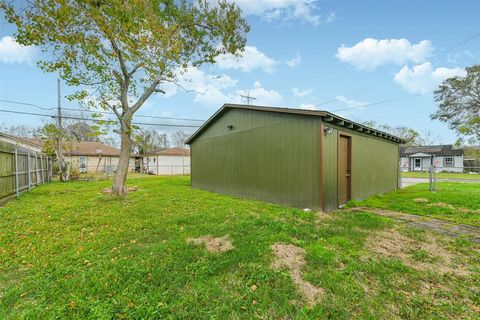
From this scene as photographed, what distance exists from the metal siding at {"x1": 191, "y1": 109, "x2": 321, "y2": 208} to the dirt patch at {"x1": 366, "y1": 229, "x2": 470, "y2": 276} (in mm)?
2088

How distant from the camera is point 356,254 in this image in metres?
3.11

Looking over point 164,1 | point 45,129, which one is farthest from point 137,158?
point 164,1

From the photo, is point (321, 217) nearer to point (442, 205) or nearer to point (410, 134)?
point (442, 205)

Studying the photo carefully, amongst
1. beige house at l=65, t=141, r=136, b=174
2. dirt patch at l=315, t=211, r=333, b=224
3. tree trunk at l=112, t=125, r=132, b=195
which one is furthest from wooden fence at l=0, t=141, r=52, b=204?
beige house at l=65, t=141, r=136, b=174

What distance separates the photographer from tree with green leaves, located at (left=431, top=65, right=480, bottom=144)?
2114 cm

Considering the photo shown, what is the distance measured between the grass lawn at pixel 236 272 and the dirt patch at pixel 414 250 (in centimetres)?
2

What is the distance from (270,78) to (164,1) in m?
8.74

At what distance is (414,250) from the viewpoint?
3.31 metres

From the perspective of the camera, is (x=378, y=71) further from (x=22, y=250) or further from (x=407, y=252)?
(x=22, y=250)

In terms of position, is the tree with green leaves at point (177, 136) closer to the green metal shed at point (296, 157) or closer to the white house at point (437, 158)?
the green metal shed at point (296, 157)

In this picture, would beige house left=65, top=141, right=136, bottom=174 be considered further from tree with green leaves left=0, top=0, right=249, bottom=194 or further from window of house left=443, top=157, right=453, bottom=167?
window of house left=443, top=157, right=453, bottom=167

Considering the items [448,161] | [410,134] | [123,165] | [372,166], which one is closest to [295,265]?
[372,166]

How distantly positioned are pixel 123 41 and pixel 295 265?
25.9 feet

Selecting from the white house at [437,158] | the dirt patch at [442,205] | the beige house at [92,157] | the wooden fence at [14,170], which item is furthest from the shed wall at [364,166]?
the beige house at [92,157]
